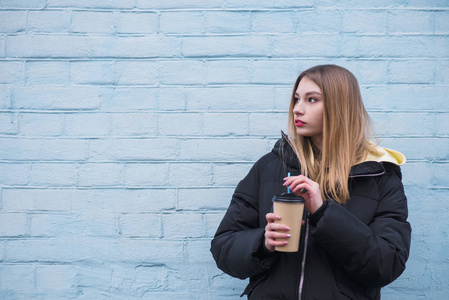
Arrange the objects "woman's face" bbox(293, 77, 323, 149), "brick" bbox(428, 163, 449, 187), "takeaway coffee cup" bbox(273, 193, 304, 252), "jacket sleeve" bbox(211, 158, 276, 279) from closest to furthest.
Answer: "takeaway coffee cup" bbox(273, 193, 304, 252)
"jacket sleeve" bbox(211, 158, 276, 279)
"woman's face" bbox(293, 77, 323, 149)
"brick" bbox(428, 163, 449, 187)

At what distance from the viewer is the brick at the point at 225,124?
2.43 meters

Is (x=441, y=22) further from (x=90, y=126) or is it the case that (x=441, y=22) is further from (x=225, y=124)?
(x=90, y=126)

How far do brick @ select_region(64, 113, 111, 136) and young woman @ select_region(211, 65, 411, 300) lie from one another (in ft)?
2.84

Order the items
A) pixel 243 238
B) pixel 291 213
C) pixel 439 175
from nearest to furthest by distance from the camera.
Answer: pixel 291 213
pixel 243 238
pixel 439 175

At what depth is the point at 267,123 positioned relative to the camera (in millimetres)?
2434

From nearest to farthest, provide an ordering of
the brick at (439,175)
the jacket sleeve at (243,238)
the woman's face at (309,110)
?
the jacket sleeve at (243,238) < the woman's face at (309,110) < the brick at (439,175)

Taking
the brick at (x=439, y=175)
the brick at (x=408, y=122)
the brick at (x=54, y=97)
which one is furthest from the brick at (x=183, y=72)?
the brick at (x=439, y=175)

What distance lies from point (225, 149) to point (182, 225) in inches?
17.9

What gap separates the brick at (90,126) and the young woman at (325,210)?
2.84 ft

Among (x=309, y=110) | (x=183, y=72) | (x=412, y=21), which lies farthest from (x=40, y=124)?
(x=412, y=21)

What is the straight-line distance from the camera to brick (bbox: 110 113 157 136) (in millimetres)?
2447

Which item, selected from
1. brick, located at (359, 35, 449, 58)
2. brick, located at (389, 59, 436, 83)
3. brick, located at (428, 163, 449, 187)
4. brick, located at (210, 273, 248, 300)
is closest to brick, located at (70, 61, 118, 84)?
brick, located at (210, 273, 248, 300)

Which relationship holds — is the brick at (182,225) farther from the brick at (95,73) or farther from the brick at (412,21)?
the brick at (412,21)

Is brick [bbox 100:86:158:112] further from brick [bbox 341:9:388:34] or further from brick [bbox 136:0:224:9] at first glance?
brick [bbox 341:9:388:34]
